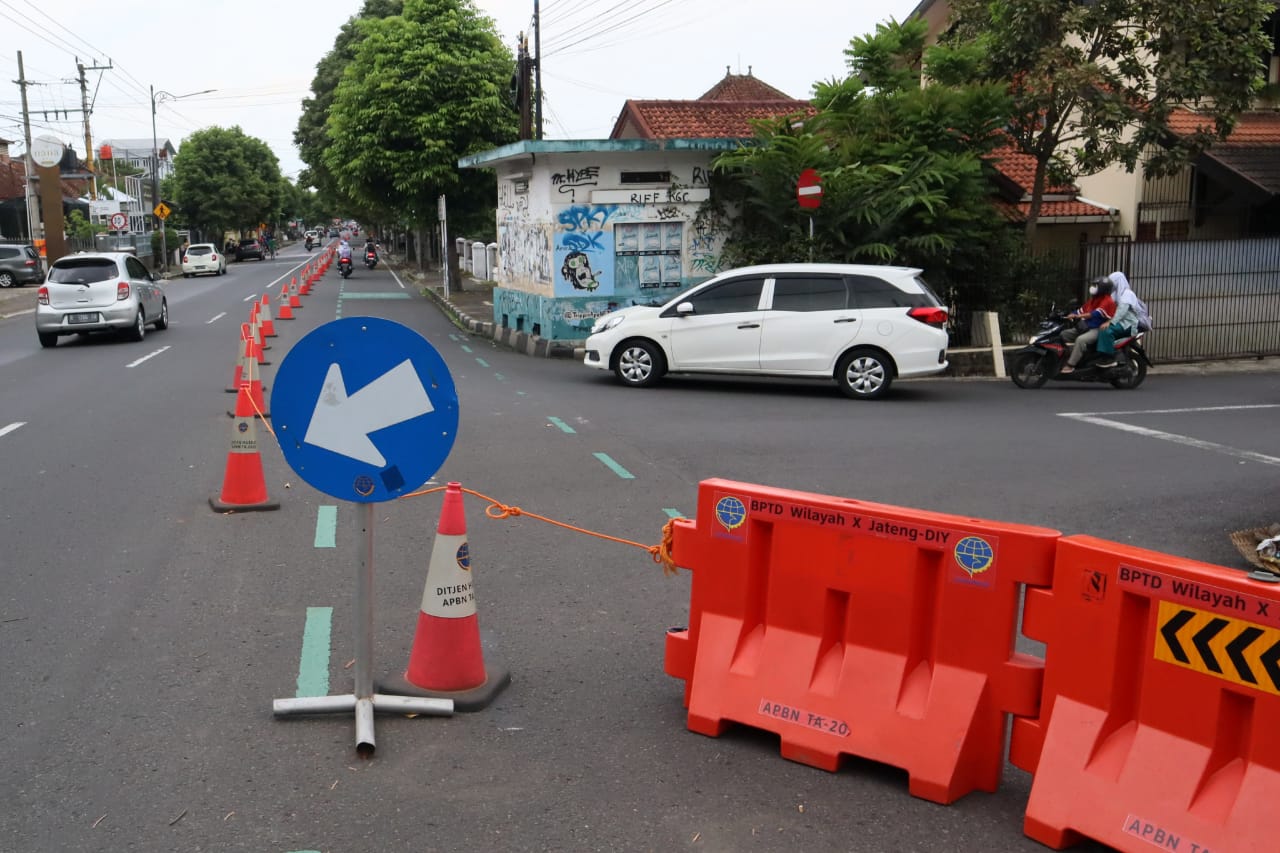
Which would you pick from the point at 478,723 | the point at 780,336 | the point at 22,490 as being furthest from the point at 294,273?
the point at 478,723

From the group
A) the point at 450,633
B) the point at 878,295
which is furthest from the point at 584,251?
the point at 450,633

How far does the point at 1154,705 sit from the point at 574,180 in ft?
57.3

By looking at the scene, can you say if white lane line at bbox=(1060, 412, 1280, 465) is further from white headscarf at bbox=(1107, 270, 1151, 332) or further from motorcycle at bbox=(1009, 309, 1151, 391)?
white headscarf at bbox=(1107, 270, 1151, 332)

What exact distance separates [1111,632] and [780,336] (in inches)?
463

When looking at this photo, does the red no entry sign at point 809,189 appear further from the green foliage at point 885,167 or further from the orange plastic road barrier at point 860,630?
the orange plastic road barrier at point 860,630

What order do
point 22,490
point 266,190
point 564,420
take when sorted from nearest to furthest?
point 22,490
point 564,420
point 266,190

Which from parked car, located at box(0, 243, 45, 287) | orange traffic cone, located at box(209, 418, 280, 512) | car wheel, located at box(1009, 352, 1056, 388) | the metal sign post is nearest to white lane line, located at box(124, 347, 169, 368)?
orange traffic cone, located at box(209, 418, 280, 512)

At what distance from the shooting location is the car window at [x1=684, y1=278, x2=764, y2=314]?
15438mm

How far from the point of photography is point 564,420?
12.8m

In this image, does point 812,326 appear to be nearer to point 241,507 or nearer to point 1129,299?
point 1129,299

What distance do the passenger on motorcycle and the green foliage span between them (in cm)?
247

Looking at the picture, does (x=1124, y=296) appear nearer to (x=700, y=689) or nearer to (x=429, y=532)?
(x=429, y=532)

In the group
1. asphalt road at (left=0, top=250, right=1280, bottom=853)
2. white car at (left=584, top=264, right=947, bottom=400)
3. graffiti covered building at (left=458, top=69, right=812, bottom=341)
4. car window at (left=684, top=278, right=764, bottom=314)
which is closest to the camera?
asphalt road at (left=0, top=250, right=1280, bottom=853)

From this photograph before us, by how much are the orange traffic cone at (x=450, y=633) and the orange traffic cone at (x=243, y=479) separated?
3836 mm
